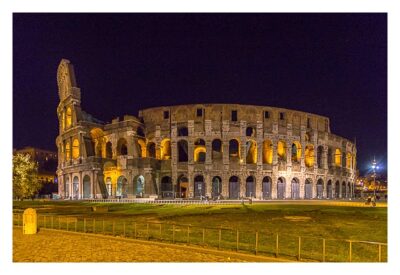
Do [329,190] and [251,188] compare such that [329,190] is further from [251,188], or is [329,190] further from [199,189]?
[199,189]

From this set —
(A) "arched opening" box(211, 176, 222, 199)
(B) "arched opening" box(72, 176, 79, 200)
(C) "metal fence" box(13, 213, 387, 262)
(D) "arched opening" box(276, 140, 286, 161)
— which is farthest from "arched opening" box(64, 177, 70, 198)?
(C) "metal fence" box(13, 213, 387, 262)

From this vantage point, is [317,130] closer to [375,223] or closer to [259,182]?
[259,182]

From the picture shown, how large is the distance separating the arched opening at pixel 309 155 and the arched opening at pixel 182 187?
61.4ft

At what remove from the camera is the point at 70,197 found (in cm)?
5259

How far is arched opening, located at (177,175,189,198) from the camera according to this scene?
4953cm

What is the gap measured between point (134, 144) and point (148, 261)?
131ft

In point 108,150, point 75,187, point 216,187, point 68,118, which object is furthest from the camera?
point 108,150

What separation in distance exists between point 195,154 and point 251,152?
8.17 metres

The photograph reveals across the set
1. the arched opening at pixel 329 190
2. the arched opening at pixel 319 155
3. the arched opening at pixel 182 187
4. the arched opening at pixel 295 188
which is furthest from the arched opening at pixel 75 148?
the arched opening at pixel 329 190

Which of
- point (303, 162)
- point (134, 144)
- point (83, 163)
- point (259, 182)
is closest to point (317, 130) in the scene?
point (303, 162)

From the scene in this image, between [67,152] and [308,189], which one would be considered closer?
[308,189]

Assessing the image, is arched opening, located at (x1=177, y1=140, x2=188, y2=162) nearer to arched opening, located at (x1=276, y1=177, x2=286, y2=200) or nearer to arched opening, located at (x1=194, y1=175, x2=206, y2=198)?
arched opening, located at (x1=194, y1=175, x2=206, y2=198)

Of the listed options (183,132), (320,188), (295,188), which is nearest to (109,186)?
(183,132)

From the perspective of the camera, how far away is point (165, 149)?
51.9m
